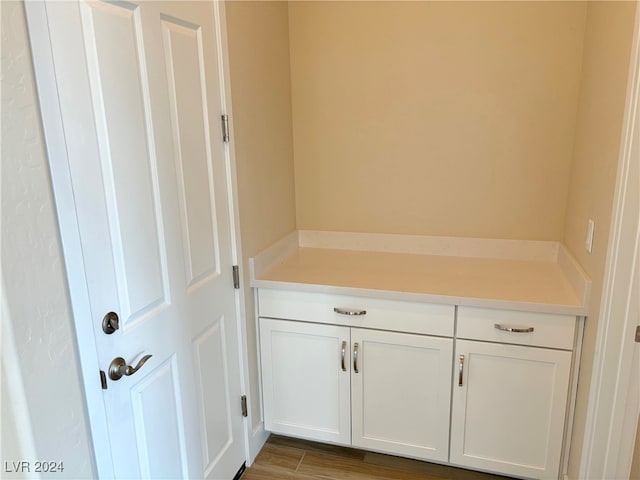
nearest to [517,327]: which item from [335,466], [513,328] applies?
[513,328]

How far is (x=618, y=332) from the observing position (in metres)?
1.45

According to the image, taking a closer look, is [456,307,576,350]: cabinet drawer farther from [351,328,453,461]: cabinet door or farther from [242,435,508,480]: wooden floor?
[242,435,508,480]: wooden floor

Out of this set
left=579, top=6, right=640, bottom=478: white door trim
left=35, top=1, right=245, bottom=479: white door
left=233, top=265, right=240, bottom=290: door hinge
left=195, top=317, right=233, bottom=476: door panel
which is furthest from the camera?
left=233, top=265, right=240, bottom=290: door hinge

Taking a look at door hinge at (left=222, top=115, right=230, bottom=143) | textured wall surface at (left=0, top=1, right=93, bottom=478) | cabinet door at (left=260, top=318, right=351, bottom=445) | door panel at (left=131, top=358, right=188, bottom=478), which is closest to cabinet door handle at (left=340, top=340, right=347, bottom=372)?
cabinet door at (left=260, top=318, right=351, bottom=445)

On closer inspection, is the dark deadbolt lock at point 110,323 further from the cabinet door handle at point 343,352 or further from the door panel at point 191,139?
the cabinet door handle at point 343,352

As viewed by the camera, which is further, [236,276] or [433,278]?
[433,278]

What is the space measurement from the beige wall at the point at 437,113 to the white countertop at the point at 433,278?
20 centimetres

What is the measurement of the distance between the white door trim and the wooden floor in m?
0.61

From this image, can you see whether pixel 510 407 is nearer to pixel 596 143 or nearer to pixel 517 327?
pixel 517 327

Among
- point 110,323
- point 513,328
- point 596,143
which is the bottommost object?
point 513,328

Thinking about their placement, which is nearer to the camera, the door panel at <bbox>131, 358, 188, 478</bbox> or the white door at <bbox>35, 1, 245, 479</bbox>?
the white door at <bbox>35, 1, 245, 479</bbox>

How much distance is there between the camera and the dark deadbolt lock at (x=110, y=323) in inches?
45.5

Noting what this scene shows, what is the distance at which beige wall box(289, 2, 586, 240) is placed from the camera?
2.08 meters

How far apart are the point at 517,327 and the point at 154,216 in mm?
1413
